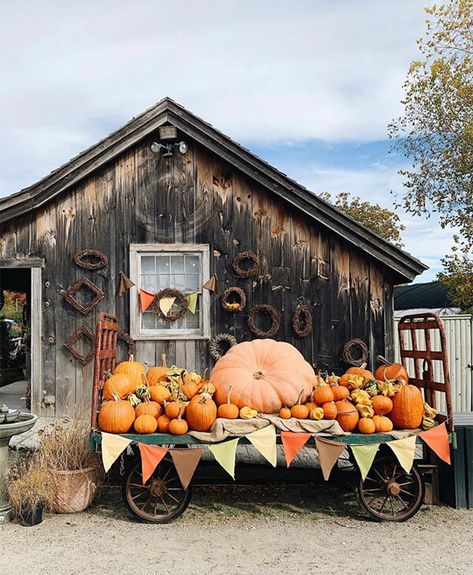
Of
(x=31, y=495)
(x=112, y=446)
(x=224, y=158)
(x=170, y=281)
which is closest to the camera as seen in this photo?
(x=112, y=446)

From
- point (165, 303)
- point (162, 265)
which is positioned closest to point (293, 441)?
point (165, 303)

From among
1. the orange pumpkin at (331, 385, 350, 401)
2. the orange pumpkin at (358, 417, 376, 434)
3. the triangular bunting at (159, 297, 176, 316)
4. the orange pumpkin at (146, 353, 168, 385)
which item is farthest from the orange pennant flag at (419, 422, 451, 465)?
the triangular bunting at (159, 297, 176, 316)

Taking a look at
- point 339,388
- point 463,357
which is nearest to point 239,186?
point 339,388

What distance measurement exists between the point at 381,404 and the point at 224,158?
472 cm

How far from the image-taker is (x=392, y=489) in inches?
226

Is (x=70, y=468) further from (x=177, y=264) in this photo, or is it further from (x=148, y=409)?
(x=177, y=264)

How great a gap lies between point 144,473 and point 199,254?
4.36 meters

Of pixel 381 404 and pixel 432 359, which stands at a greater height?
pixel 432 359

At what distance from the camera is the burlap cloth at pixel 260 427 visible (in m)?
5.50

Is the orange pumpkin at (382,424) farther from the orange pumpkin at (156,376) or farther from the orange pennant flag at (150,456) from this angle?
the orange pumpkin at (156,376)

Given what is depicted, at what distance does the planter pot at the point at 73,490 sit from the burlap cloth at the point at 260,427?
127 cm

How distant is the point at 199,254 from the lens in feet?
30.0

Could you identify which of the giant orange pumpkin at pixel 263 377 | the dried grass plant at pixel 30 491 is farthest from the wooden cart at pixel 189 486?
the dried grass plant at pixel 30 491

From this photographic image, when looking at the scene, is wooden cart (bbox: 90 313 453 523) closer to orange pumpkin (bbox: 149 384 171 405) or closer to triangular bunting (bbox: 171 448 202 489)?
triangular bunting (bbox: 171 448 202 489)
